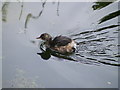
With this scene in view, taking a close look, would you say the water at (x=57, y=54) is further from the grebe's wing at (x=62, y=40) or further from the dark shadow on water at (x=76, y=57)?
the grebe's wing at (x=62, y=40)

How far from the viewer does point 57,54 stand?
21.8 ft

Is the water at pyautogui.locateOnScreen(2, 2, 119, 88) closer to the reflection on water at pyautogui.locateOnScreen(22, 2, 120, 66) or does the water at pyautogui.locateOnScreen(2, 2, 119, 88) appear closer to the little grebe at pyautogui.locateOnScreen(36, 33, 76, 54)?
the reflection on water at pyautogui.locateOnScreen(22, 2, 120, 66)

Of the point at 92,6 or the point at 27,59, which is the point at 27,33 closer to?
the point at 27,59

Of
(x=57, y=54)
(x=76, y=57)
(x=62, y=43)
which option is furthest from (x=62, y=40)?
(x=76, y=57)

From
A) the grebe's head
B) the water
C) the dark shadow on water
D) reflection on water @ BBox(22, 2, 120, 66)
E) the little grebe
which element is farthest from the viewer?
the grebe's head

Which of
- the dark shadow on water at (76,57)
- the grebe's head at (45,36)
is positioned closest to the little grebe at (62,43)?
the grebe's head at (45,36)

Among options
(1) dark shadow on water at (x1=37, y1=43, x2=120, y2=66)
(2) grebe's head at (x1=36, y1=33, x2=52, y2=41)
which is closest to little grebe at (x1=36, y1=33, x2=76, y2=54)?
(2) grebe's head at (x1=36, y1=33, x2=52, y2=41)

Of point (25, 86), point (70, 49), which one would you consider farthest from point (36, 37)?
point (25, 86)

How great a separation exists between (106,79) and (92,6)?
242 centimetres

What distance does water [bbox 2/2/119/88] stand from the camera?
565 cm

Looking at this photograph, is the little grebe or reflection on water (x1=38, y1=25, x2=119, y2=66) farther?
the little grebe

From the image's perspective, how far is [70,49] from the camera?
264 inches

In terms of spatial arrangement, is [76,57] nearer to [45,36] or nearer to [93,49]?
[93,49]

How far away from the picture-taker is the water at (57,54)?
5652 millimetres
